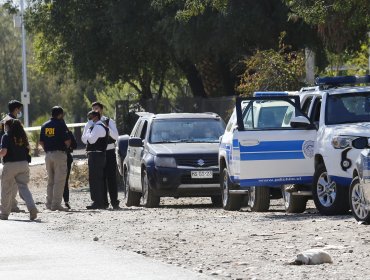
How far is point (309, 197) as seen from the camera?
66.1 feet

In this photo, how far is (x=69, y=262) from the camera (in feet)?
44.0

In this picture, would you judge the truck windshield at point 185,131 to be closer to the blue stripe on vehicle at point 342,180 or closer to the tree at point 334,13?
the tree at point 334,13

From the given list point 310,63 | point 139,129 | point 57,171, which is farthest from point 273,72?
point 57,171

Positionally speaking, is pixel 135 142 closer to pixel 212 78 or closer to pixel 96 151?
pixel 96 151

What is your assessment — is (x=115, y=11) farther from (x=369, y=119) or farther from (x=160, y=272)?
(x=160, y=272)

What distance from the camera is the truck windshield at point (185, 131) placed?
25.1 metres

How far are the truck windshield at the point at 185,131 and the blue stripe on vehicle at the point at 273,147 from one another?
5.48 meters

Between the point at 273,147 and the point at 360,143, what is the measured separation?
2040 millimetres

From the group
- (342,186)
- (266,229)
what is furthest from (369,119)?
(266,229)

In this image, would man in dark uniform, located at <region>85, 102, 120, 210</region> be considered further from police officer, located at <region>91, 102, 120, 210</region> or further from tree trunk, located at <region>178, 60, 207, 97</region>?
tree trunk, located at <region>178, 60, 207, 97</region>

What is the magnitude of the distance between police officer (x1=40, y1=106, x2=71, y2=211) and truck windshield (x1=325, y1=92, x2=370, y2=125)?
580 cm

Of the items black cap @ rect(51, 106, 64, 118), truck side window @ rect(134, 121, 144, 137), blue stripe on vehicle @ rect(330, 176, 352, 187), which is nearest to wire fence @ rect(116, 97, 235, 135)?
truck side window @ rect(134, 121, 144, 137)

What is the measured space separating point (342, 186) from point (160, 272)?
657cm

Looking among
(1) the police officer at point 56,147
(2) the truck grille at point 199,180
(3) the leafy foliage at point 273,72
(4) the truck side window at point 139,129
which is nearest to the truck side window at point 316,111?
(2) the truck grille at point 199,180
